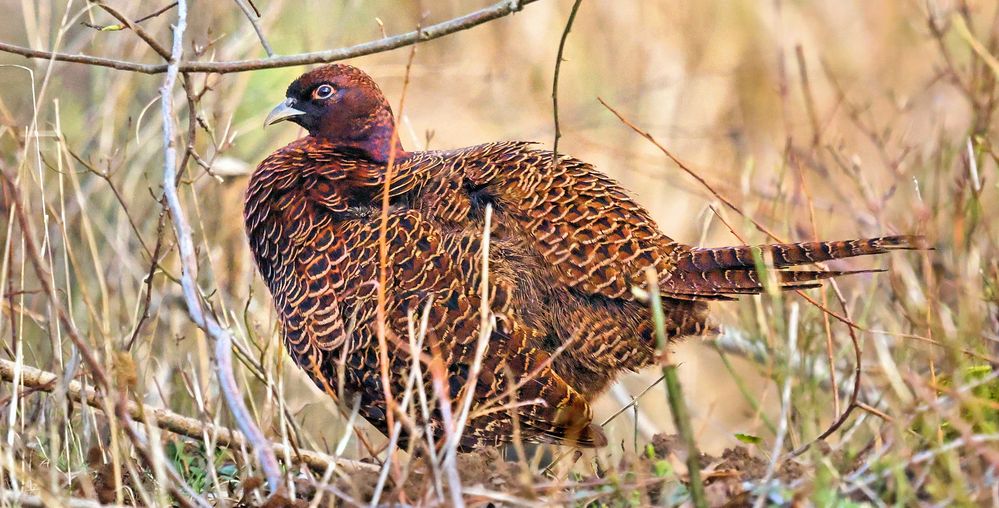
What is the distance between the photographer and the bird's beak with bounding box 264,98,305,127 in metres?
4.41

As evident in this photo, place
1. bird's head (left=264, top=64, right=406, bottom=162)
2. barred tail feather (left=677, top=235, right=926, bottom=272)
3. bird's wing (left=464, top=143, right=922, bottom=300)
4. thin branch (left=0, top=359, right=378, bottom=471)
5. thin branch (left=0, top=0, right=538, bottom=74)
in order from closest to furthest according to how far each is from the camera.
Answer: thin branch (left=0, top=0, right=538, bottom=74) < thin branch (left=0, top=359, right=378, bottom=471) < barred tail feather (left=677, top=235, right=926, bottom=272) < bird's wing (left=464, top=143, right=922, bottom=300) < bird's head (left=264, top=64, right=406, bottom=162)

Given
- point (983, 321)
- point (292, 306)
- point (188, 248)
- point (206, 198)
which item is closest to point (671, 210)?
point (206, 198)

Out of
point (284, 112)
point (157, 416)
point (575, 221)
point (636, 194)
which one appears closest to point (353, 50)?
point (575, 221)

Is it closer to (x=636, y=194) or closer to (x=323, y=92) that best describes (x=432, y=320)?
(x=636, y=194)

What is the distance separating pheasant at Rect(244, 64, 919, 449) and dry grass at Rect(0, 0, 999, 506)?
23 centimetres

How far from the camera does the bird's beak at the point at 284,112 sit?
4.41 m

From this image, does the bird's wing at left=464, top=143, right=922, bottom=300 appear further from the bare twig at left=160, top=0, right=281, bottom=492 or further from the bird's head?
the bare twig at left=160, top=0, right=281, bottom=492

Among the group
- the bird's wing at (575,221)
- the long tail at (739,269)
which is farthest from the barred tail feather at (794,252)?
the bird's wing at (575,221)

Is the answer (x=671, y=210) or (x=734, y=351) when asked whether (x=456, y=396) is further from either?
(x=671, y=210)

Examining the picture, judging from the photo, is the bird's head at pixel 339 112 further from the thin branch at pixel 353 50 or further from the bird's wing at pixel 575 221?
the thin branch at pixel 353 50

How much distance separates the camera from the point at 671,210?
26.5 ft

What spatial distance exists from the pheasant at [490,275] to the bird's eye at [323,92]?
404 millimetres

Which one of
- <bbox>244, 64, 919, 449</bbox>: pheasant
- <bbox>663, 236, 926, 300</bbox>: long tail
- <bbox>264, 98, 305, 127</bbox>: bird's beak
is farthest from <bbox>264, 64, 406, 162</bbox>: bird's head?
<bbox>663, 236, 926, 300</bbox>: long tail

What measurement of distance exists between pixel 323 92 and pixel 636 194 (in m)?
1.32
